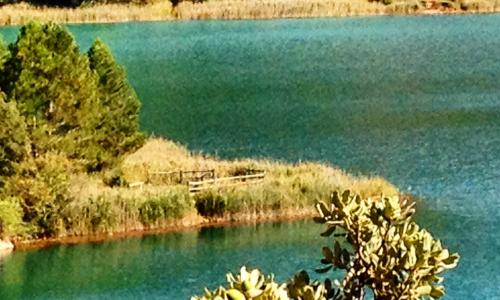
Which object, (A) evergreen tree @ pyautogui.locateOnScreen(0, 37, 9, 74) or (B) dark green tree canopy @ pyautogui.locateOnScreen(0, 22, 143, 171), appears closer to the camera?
(B) dark green tree canopy @ pyautogui.locateOnScreen(0, 22, 143, 171)

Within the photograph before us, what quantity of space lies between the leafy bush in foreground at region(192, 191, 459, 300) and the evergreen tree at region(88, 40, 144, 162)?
20223mm

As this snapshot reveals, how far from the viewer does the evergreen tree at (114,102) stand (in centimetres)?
2524

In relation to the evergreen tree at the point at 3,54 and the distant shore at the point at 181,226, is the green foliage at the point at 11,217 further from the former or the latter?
the evergreen tree at the point at 3,54

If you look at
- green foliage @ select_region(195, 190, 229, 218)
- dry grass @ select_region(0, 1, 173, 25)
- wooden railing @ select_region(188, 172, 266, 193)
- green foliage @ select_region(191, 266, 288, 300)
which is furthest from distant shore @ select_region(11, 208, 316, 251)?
dry grass @ select_region(0, 1, 173, 25)

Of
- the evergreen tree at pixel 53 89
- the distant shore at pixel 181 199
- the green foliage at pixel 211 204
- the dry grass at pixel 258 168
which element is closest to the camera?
the distant shore at pixel 181 199

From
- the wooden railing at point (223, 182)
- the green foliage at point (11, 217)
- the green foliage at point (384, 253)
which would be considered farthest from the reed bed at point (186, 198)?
the green foliage at point (384, 253)

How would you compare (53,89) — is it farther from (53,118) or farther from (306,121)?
(306,121)

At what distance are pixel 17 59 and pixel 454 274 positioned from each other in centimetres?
968

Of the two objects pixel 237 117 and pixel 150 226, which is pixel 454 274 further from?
pixel 237 117

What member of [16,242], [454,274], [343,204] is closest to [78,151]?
[16,242]

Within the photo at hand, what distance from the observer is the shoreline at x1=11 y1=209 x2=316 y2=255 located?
22.1 metres

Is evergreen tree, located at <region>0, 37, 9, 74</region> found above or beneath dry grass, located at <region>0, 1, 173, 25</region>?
above

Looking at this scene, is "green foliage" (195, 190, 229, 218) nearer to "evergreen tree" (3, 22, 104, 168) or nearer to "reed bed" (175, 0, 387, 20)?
"evergreen tree" (3, 22, 104, 168)

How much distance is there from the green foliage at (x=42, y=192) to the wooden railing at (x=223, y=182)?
116 inches
